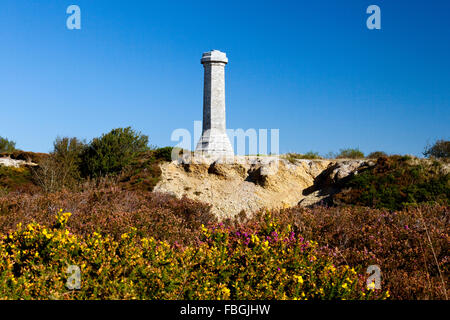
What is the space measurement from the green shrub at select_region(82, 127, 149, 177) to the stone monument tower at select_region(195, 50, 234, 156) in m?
5.03

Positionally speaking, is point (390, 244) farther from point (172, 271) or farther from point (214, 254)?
point (172, 271)

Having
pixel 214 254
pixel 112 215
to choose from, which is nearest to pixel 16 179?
pixel 112 215

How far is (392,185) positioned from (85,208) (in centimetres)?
1148

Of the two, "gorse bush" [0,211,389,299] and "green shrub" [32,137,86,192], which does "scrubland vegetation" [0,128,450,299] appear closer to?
"gorse bush" [0,211,389,299]

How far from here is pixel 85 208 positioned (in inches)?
322

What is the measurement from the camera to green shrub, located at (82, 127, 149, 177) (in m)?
20.1

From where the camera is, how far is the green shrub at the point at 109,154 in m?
20.1

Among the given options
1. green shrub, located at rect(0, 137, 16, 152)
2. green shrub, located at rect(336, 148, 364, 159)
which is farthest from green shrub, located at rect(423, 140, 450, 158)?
green shrub, located at rect(0, 137, 16, 152)

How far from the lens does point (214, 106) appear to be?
24516 mm

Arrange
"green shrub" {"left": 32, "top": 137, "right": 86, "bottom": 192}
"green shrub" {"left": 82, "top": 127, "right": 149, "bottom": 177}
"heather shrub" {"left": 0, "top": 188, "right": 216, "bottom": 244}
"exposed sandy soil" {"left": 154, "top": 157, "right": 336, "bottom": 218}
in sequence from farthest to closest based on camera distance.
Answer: "green shrub" {"left": 82, "top": 127, "right": 149, "bottom": 177} < "green shrub" {"left": 32, "top": 137, "right": 86, "bottom": 192} < "exposed sandy soil" {"left": 154, "top": 157, "right": 336, "bottom": 218} < "heather shrub" {"left": 0, "top": 188, "right": 216, "bottom": 244}

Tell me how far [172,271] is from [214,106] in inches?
837

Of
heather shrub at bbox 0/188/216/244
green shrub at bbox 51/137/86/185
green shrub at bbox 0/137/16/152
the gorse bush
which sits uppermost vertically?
green shrub at bbox 0/137/16/152

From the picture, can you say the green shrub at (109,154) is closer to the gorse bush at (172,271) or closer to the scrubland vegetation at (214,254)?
the scrubland vegetation at (214,254)

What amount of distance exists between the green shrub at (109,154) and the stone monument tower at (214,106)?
503cm
